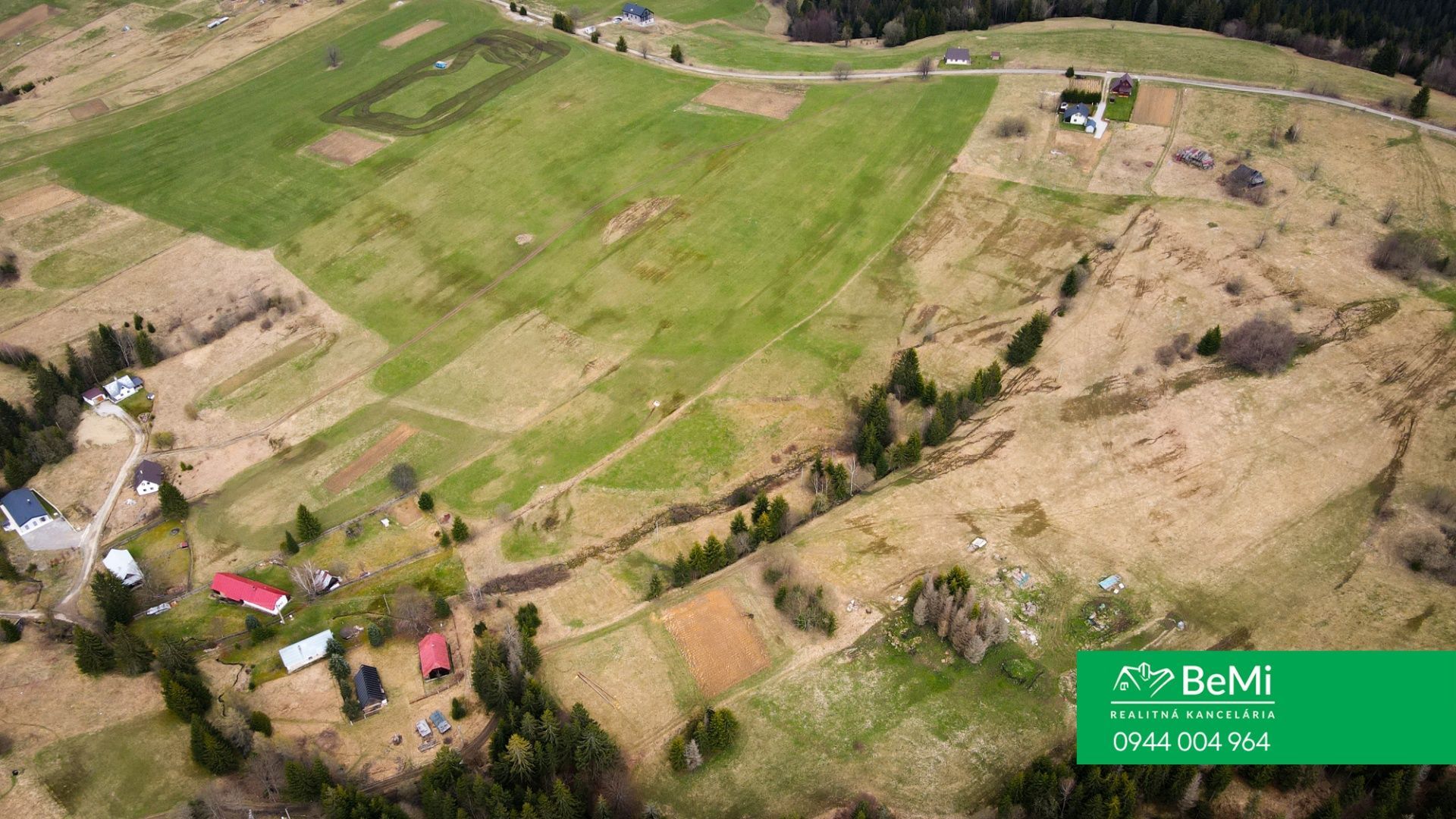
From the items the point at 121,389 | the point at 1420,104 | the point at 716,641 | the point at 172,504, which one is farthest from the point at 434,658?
the point at 1420,104

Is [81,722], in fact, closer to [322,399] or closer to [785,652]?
[322,399]

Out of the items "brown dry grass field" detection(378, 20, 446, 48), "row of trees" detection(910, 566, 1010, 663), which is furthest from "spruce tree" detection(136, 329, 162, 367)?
"row of trees" detection(910, 566, 1010, 663)

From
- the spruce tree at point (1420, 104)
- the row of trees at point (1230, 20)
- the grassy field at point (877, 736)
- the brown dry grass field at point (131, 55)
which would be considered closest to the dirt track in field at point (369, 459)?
the grassy field at point (877, 736)

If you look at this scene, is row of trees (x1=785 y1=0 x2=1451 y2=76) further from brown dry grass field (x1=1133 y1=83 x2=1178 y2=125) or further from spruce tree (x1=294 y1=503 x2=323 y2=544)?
spruce tree (x1=294 y1=503 x2=323 y2=544)

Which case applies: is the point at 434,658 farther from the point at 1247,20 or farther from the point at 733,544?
the point at 1247,20

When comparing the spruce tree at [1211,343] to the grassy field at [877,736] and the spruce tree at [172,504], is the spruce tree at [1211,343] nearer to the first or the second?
the grassy field at [877,736]

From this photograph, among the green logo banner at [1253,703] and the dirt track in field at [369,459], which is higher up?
the green logo banner at [1253,703]
